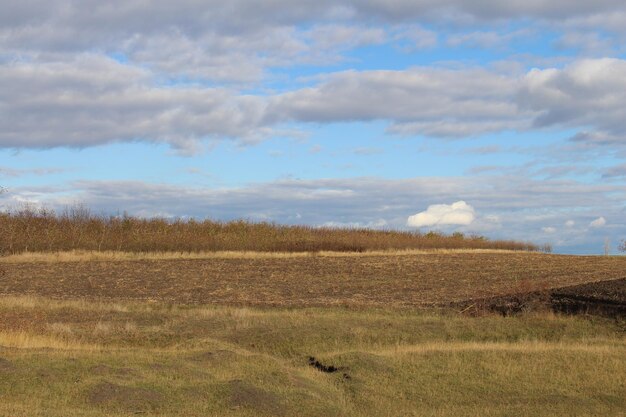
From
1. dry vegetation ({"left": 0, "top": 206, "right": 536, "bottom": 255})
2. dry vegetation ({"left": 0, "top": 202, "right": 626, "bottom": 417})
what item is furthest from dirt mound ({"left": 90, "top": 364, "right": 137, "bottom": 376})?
dry vegetation ({"left": 0, "top": 206, "right": 536, "bottom": 255})

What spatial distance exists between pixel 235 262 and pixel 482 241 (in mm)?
42030

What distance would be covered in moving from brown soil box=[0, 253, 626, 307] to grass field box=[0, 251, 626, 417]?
0.22 meters

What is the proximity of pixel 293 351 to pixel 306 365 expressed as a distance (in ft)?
6.82

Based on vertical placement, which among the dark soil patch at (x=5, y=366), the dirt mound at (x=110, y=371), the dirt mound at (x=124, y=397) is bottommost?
the dirt mound at (x=124, y=397)

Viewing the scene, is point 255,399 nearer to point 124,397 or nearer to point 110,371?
point 124,397

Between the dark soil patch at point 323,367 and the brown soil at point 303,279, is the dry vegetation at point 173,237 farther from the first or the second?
the dark soil patch at point 323,367

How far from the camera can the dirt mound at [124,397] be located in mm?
12109

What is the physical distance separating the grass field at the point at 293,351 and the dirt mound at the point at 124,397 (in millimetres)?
35

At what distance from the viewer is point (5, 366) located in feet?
44.9

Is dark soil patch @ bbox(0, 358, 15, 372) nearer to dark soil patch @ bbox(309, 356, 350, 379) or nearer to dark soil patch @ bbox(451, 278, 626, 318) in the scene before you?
dark soil patch @ bbox(309, 356, 350, 379)

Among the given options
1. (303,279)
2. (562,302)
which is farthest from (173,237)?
(562,302)

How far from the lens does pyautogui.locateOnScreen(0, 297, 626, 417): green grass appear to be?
12.5m

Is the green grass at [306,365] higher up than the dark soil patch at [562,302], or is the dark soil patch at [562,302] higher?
the dark soil patch at [562,302]

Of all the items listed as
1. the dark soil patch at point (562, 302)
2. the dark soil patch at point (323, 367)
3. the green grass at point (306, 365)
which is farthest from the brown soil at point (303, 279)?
the dark soil patch at point (323, 367)
